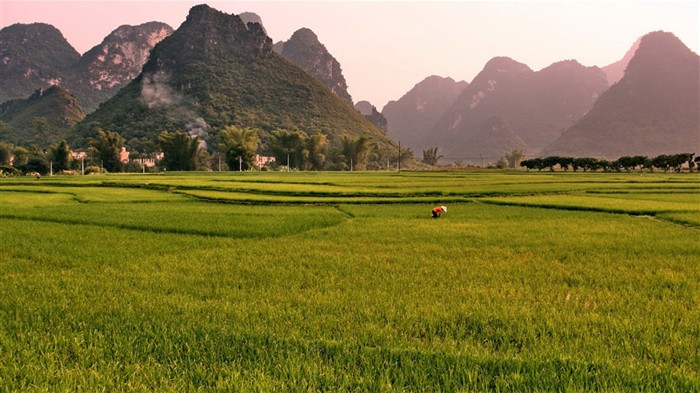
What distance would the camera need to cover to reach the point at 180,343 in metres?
4.14

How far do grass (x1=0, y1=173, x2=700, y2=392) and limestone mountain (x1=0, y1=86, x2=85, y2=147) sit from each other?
141m

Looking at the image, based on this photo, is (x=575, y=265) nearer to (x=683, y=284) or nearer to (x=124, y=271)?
(x=683, y=284)

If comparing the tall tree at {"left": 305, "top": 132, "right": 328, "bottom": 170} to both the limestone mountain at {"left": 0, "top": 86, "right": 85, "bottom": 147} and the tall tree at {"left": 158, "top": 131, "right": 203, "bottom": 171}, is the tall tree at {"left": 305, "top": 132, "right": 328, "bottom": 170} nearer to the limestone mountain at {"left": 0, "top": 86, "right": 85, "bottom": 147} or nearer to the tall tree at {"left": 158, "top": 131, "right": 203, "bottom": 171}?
the tall tree at {"left": 158, "top": 131, "right": 203, "bottom": 171}

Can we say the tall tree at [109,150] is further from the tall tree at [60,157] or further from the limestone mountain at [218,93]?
the limestone mountain at [218,93]

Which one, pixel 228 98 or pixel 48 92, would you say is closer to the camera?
pixel 228 98

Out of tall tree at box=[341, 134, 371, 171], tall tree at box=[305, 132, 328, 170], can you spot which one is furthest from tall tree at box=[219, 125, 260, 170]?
tall tree at box=[341, 134, 371, 171]

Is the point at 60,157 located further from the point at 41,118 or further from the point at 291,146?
the point at 41,118

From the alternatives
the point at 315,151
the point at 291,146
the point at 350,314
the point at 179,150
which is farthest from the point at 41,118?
the point at 350,314

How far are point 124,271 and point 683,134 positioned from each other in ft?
765

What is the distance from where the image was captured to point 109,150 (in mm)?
82750

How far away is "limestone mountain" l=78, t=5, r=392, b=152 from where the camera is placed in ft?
417

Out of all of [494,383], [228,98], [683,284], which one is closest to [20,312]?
[494,383]

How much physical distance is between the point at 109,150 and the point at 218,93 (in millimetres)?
68383

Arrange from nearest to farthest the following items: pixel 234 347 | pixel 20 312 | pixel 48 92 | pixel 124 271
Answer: pixel 234 347, pixel 20 312, pixel 124 271, pixel 48 92
